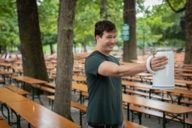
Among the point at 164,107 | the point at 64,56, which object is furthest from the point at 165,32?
the point at 164,107

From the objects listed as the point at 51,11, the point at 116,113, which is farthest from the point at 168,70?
the point at 51,11

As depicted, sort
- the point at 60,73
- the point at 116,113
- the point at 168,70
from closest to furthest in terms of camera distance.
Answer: the point at 168,70
the point at 116,113
the point at 60,73

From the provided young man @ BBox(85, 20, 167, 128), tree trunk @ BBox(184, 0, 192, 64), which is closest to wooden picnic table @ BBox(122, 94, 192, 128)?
young man @ BBox(85, 20, 167, 128)

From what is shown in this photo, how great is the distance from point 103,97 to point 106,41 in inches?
18.9

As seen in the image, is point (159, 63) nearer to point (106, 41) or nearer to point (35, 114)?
point (106, 41)

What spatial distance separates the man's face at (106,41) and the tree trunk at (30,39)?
10.0m

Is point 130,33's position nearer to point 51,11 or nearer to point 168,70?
point 51,11

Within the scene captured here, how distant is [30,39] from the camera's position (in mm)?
13328

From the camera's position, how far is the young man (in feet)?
11.1

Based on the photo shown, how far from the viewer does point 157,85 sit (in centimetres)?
247

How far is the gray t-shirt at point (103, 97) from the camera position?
11.2ft

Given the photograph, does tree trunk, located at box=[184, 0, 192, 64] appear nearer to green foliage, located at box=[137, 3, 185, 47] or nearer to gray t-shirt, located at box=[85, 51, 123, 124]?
gray t-shirt, located at box=[85, 51, 123, 124]

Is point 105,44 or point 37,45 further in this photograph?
point 37,45

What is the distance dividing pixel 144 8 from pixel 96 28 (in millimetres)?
23511
